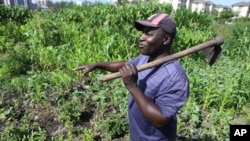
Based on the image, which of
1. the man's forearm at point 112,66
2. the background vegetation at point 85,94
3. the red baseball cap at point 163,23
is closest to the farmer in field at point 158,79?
the red baseball cap at point 163,23

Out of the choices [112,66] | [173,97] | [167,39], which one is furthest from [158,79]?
[112,66]

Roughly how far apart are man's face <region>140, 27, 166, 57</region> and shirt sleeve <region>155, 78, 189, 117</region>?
0.24 meters

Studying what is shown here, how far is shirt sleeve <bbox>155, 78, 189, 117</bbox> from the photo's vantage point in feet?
4.99

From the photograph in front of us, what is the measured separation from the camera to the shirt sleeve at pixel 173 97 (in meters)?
1.52

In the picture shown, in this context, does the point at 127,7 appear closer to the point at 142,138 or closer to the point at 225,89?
the point at 225,89

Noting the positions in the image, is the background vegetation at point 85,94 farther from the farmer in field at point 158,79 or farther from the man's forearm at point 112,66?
the farmer in field at point 158,79

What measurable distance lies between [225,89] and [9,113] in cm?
335

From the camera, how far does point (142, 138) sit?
1874mm

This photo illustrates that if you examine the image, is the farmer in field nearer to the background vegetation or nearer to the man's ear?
the man's ear

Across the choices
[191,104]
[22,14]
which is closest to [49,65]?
[191,104]

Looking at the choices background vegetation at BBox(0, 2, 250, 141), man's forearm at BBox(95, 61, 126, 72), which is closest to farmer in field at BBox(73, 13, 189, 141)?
man's forearm at BBox(95, 61, 126, 72)

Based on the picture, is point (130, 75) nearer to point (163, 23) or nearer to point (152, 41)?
point (152, 41)

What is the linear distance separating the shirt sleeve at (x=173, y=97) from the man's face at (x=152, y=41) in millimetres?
242

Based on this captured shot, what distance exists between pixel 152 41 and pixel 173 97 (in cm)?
38
